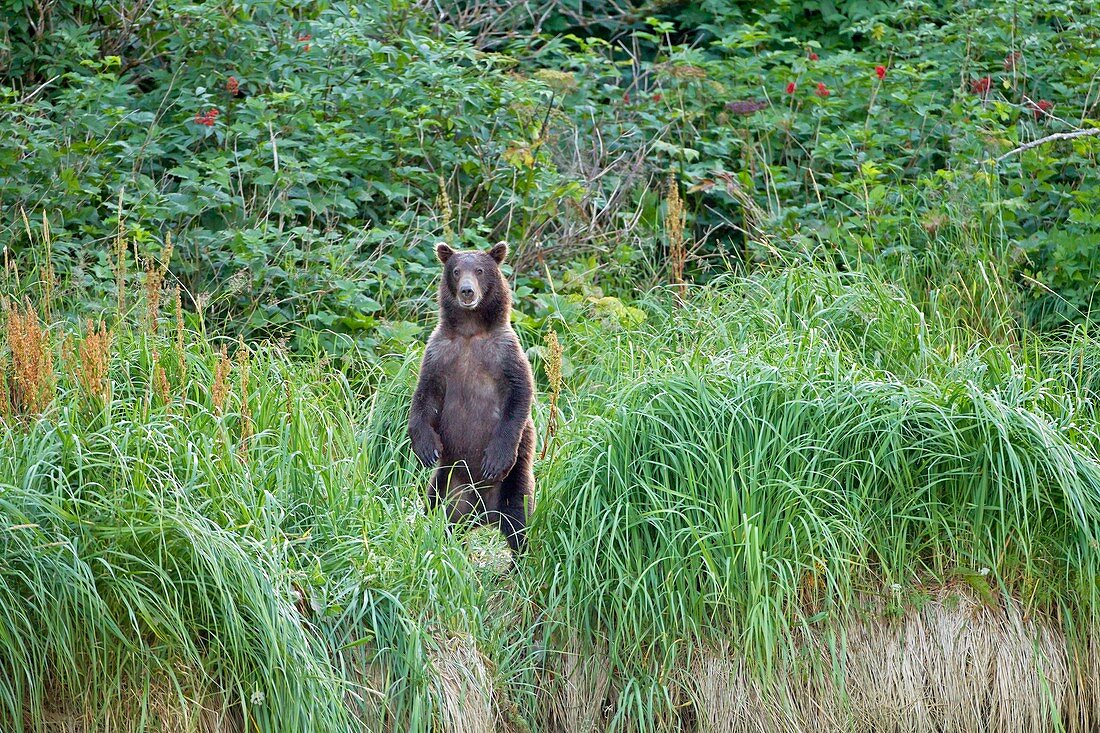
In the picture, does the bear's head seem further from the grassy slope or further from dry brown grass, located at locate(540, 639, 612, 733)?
dry brown grass, located at locate(540, 639, 612, 733)

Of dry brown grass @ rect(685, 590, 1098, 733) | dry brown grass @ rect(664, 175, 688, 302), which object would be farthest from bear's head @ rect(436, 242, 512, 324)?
dry brown grass @ rect(685, 590, 1098, 733)

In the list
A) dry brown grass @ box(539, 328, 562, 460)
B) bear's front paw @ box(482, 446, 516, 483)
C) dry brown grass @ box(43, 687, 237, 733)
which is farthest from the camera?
bear's front paw @ box(482, 446, 516, 483)

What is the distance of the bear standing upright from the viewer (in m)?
5.67

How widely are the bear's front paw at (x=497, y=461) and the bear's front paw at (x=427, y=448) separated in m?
0.21

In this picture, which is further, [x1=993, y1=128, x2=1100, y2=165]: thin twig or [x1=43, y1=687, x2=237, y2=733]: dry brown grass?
[x1=993, y1=128, x2=1100, y2=165]: thin twig

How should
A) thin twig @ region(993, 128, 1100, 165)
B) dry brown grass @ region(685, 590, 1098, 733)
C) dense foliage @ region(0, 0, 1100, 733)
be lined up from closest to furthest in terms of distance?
dense foliage @ region(0, 0, 1100, 733)
dry brown grass @ region(685, 590, 1098, 733)
thin twig @ region(993, 128, 1100, 165)

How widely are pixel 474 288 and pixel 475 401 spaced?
480mm

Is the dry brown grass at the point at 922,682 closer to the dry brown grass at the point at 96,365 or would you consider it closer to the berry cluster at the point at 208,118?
the dry brown grass at the point at 96,365

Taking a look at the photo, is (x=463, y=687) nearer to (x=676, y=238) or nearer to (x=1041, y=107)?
(x=676, y=238)

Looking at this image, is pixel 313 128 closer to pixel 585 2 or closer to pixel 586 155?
pixel 586 155

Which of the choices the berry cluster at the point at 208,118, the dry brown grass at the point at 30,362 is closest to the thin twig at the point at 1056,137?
the berry cluster at the point at 208,118

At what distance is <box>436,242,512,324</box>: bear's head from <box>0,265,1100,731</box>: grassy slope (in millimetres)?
736

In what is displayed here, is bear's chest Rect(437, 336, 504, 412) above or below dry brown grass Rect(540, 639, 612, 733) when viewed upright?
above

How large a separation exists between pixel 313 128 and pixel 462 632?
388cm
